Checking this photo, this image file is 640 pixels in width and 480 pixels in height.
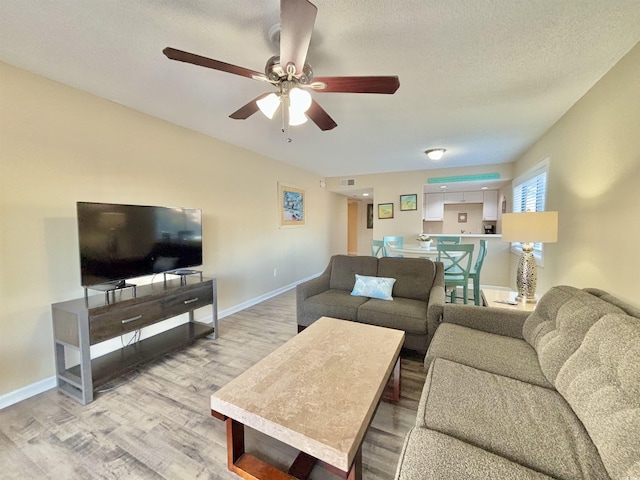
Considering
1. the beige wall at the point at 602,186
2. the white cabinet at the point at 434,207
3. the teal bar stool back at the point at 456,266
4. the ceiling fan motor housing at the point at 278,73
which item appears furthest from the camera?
the white cabinet at the point at 434,207

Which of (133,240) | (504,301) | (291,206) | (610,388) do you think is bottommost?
(504,301)

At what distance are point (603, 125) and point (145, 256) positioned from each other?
3922 millimetres

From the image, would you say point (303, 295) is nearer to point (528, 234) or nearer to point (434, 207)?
point (528, 234)

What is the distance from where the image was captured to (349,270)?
3.28 m

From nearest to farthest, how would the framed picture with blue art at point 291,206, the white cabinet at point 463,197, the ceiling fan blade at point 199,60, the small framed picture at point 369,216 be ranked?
the ceiling fan blade at point 199,60
the framed picture with blue art at point 291,206
the white cabinet at point 463,197
the small framed picture at point 369,216

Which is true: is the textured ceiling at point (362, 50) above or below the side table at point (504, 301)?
above

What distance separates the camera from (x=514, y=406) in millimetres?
1196

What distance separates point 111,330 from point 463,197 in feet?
23.7

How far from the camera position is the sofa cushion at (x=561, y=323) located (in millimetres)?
1354

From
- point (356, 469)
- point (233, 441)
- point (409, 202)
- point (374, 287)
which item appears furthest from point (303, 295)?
point (409, 202)

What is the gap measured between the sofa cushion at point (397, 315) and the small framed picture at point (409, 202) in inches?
126

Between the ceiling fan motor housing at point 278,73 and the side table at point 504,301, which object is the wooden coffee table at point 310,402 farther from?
the ceiling fan motor housing at point 278,73

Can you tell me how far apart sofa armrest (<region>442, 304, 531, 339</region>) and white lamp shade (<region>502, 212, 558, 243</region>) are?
620mm

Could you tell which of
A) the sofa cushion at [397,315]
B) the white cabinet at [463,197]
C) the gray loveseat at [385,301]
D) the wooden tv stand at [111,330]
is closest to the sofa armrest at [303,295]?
the gray loveseat at [385,301]
